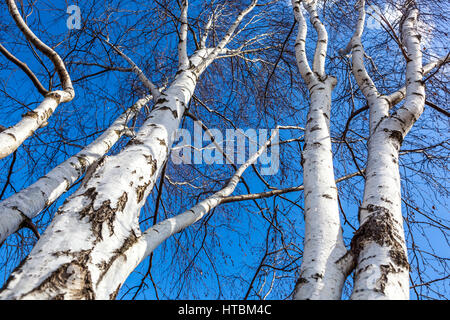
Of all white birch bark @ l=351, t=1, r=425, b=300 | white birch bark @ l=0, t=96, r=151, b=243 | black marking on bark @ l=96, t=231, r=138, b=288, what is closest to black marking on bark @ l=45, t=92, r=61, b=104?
white birch bark @ l=0, t=96, r=151, b=243

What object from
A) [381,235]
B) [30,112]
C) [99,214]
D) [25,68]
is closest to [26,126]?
[30,112]

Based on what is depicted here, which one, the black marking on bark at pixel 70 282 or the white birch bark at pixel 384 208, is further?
the white birch bark at pixel 384 208

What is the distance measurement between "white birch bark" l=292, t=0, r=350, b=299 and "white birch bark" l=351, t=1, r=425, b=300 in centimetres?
8

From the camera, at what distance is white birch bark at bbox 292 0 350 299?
1067mm

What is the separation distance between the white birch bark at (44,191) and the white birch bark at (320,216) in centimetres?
98

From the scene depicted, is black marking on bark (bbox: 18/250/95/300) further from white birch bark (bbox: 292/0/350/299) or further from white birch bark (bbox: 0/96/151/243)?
white birch bark (bbox: 292/0/350/299)

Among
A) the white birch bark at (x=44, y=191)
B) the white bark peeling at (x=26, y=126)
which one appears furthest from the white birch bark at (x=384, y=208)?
the white bark peeling at (x=26, y=126)

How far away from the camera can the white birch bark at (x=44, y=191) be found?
5.82 feet

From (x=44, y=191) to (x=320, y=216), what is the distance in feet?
6.02

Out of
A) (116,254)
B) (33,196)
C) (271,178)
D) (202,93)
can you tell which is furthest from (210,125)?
(116,254)
